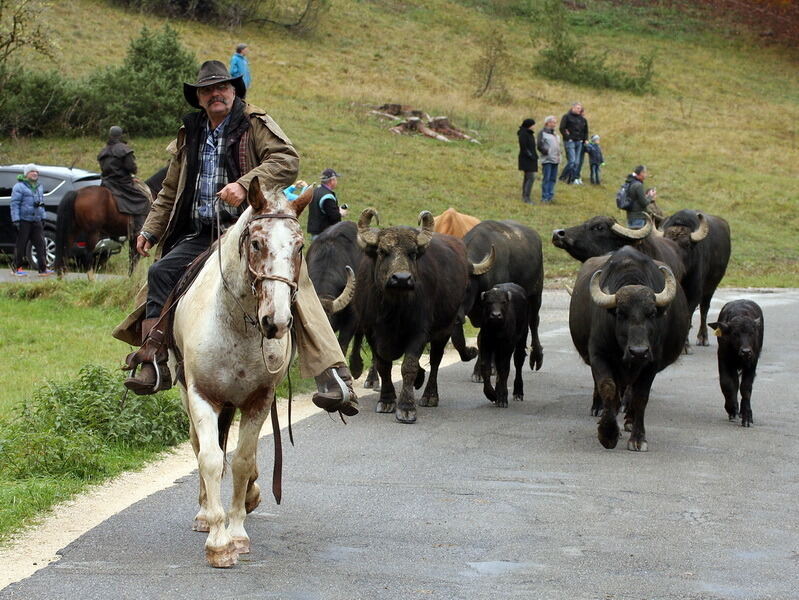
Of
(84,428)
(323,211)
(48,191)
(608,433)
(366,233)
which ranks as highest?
(366,233)

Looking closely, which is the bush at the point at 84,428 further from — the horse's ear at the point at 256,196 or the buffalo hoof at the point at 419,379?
the horse's ear at the point at 256,196

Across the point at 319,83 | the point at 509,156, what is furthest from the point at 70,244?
the point at 319,83

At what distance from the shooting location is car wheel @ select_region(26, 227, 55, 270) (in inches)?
870

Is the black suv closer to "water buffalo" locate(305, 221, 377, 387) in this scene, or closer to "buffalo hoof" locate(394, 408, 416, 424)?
"water buffalo" locate(305, 221, 377, 387)

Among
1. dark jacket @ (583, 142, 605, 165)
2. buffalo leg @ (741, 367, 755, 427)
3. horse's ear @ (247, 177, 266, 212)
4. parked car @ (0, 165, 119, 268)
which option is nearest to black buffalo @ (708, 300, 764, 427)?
buffalo leg @ (741, 367, 755, 427)

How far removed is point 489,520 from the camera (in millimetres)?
8133

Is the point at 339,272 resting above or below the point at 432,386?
above

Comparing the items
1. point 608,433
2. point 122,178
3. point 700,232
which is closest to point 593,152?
point 122,178

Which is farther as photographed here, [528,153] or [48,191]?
[528,153]

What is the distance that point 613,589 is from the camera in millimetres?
6656

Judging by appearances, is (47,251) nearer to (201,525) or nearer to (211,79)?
(211,79)

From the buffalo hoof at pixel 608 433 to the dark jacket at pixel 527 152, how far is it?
2225 cm

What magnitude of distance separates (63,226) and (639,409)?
40.3 ft

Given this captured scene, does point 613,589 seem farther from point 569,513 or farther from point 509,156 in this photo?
point 509,156
